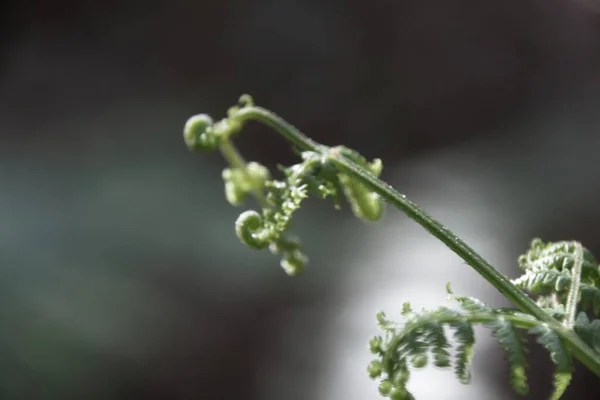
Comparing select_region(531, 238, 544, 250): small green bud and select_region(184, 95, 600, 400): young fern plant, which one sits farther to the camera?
select_region(531, 238, 544, 250): small green bud

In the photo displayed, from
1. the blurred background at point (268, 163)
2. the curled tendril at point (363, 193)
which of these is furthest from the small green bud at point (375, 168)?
the blurred background at point (268, 163)

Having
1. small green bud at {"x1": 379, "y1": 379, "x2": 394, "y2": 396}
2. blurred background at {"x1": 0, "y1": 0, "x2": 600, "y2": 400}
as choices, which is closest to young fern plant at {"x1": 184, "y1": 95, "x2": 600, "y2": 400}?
small green bud at {"x1": 379, "y1": 379, "x2": 394, "y2": 396}

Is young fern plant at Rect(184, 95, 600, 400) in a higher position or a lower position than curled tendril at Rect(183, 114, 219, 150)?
lower

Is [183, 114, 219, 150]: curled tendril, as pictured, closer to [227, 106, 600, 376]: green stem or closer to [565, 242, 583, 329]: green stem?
[227, 106, 600, 376]: green stem

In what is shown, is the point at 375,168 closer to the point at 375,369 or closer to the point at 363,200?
the point at 363,200

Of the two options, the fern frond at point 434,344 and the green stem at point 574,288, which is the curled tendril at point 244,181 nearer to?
the fern frond at point 434,344

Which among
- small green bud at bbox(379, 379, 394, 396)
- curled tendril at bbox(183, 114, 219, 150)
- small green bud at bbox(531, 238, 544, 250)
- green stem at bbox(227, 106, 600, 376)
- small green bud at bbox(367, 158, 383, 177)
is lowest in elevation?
small green bud at bbox(379, 379, 394, 396)
